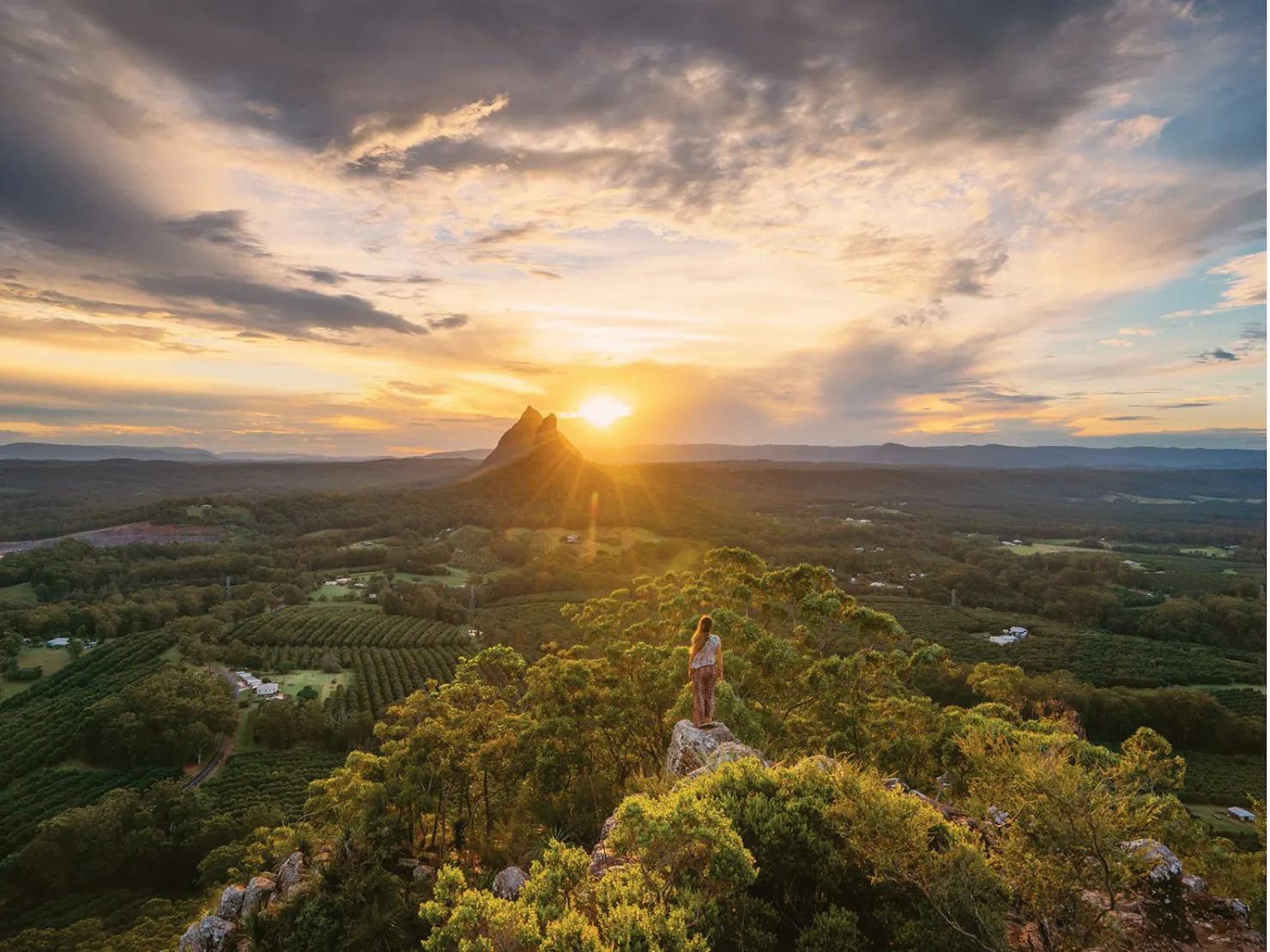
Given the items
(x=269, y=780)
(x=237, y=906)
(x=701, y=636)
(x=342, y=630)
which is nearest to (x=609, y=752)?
(x=701, y=636)

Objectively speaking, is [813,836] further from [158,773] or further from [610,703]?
[158,773]

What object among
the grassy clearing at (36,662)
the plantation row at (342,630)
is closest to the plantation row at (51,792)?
the grassy clearing at (36,662)

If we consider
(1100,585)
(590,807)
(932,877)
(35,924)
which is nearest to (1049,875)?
(932,877)

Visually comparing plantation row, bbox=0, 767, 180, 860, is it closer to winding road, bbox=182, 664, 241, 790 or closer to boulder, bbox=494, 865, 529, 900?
winding road, bbox=182, 664, 241, 790

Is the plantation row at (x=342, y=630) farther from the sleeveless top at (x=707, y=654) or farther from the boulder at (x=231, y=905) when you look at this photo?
the sleeveless top at (x=707, y=654)

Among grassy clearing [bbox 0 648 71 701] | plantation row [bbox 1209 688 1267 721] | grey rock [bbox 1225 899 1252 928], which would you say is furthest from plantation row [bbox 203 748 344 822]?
plantation row [bbox 1209 688 1267 721]
